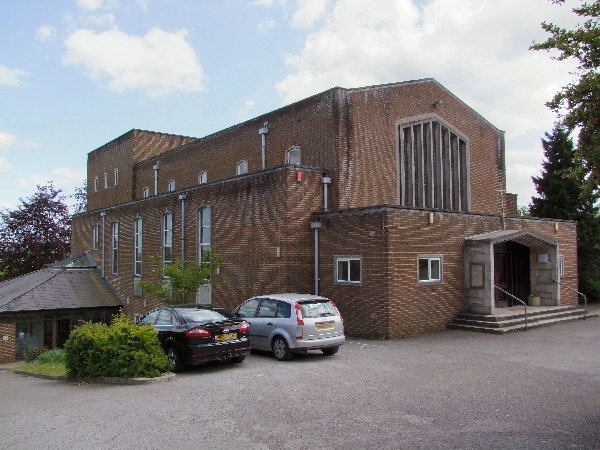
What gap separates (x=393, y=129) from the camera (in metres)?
21.5

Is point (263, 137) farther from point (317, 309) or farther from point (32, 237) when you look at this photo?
point (32, 237)

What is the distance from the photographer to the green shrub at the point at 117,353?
11.5 m

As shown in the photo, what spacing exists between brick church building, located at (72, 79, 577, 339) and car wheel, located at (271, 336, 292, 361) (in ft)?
12.9

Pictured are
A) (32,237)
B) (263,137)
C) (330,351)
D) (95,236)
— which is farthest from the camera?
(32,237)

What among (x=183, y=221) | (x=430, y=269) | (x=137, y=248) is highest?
(x=183, y=221)

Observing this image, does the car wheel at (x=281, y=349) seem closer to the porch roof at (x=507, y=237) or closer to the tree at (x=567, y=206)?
the porch roof at (x=507, y=237)

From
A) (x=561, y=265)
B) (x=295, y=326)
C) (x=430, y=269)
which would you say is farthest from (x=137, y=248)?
(x=561, y=265)

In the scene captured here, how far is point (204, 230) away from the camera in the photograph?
22.9 meters

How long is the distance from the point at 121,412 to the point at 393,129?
15.8 m

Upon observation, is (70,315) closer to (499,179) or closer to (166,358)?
(166,358)

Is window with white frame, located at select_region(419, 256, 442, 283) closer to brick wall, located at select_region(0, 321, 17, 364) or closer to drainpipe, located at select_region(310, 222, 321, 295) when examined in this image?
drainpipe, located at select_region(310, 222, 321, 295)

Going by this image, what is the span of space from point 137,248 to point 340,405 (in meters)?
21.6

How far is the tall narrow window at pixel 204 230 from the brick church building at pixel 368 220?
0.04 m

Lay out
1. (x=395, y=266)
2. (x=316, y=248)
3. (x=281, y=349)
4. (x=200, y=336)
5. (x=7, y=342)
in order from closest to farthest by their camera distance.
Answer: (x=200, y=336)
(x=281, y=349)
(x=395, y=266)
(x=316, y=248)
(x=7, y=342)
